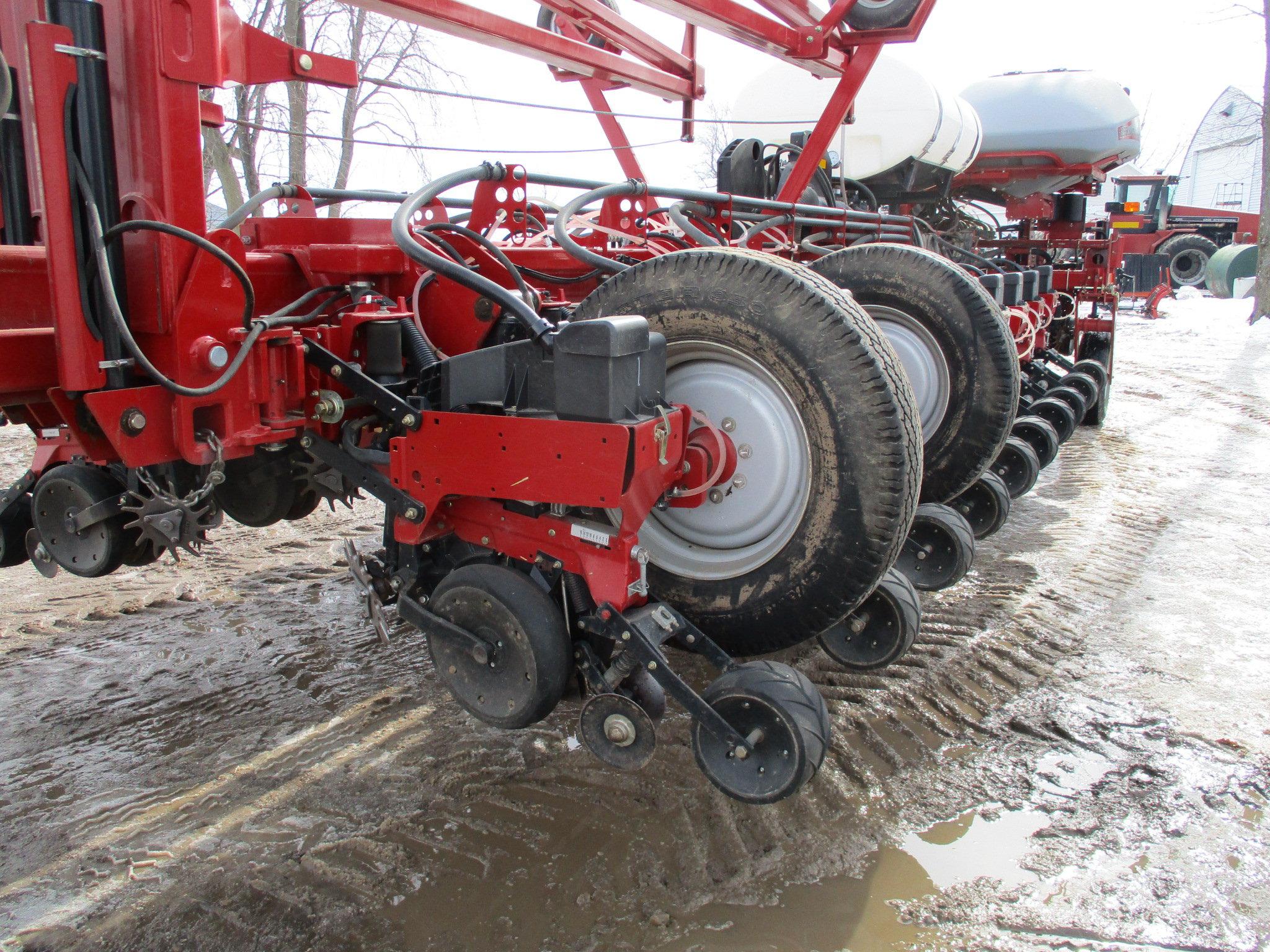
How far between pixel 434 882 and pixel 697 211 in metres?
3.29

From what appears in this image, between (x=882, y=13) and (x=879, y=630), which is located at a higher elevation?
(x=882, y=13)

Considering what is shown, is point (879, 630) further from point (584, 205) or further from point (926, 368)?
point (584, 205)

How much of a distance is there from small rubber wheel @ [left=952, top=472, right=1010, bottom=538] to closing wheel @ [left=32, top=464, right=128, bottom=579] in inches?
133

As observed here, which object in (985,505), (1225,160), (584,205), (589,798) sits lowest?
(589,798)

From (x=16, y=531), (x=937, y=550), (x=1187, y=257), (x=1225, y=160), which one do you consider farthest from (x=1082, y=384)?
(x=1225, y=160)

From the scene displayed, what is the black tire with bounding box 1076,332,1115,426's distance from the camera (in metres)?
7.59

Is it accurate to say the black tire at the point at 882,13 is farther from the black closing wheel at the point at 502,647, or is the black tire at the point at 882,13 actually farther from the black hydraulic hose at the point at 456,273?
the black closing wheel at the point at 502,647

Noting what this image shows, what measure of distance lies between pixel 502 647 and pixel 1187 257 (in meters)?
23.4

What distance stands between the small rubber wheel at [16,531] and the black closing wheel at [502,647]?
155 cm

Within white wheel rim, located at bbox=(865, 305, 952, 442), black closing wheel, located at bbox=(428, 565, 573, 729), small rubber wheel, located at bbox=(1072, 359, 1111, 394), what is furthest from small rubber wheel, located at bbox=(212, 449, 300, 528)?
small rubber wheel, located at bbox=(1072, 359, 1111, 394)

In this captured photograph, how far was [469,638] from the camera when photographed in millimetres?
2297

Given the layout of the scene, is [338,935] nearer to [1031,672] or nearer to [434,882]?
[434,882]

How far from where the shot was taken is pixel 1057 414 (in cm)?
613

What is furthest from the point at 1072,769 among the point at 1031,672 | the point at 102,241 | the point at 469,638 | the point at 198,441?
the point at 102,241
